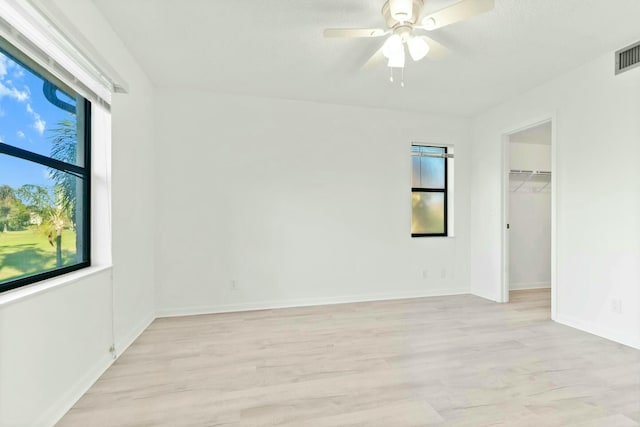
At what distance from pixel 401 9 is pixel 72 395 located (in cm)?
303

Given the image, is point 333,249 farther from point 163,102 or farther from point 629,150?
point 629,150

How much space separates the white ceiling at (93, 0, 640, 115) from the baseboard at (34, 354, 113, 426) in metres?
2.45

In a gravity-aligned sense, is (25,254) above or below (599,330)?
above

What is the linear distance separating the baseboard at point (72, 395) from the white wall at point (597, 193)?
161 inches

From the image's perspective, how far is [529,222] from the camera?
16.1 feet

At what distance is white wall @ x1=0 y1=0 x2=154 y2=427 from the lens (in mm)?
1435

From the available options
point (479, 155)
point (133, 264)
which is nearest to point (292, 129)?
point (133, 264)

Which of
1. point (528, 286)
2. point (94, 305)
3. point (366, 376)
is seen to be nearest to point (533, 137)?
point (528, 286)

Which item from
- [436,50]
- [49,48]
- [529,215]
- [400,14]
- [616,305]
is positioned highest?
[436,50]

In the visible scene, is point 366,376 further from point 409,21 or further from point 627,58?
point 627,58

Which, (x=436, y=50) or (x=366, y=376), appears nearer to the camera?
(x=366, y=376)

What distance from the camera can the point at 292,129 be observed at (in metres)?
3.79

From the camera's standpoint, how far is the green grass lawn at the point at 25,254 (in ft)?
5.05

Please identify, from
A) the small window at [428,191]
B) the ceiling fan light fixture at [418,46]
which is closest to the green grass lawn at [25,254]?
the ceiling fan light fixture at [418,46]
